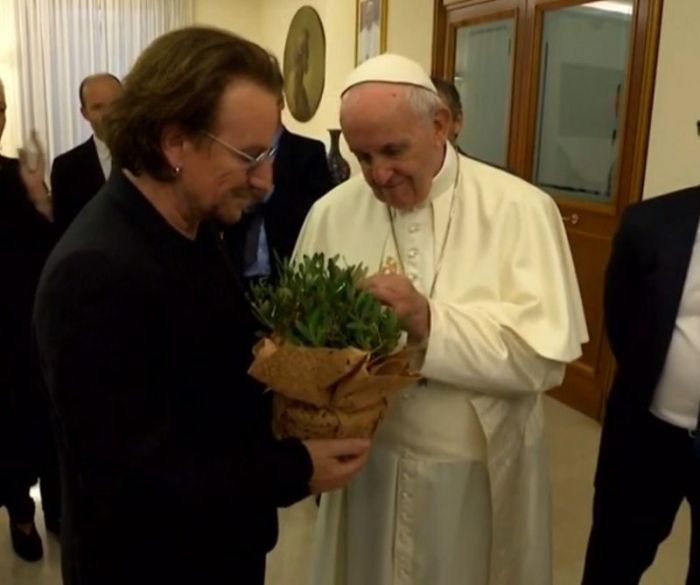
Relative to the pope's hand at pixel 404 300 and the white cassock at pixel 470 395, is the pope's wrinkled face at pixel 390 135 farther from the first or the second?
the pope's hand at pixel 404 300

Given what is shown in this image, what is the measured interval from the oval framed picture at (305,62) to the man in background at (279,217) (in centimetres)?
444

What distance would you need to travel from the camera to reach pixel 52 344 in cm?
95

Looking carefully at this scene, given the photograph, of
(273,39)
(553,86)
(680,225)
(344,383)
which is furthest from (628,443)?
(273,39)

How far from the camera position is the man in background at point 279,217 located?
2854 millimetres

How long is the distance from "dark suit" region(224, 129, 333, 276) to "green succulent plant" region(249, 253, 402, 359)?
1.73 metres

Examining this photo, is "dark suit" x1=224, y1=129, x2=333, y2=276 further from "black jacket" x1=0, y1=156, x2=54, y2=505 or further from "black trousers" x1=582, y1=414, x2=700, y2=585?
"black trousers" x1=582, y1=414, x2=700, y2=585

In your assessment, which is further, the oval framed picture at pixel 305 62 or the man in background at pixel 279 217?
the oval framed picture at pixel 305 62

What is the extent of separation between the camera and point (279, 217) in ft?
9.41

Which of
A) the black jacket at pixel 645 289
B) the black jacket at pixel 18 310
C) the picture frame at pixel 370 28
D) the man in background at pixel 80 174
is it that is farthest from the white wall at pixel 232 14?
the black jacket at pixel 645 289

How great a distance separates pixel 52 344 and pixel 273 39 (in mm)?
7906

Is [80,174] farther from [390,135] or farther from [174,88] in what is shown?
[174,88]

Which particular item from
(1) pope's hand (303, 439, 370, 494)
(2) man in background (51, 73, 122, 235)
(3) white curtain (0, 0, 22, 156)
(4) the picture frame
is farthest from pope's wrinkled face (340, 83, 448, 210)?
(3) white curtain (0, 0, 22, 156)

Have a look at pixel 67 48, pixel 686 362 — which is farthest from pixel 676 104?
pixel 67 48

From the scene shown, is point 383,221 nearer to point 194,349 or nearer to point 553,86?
point 194,349
